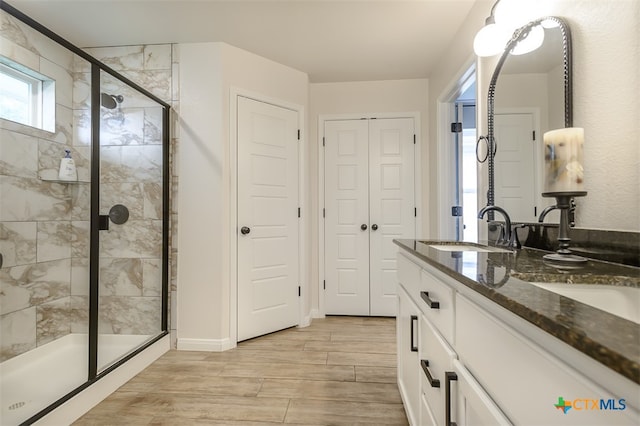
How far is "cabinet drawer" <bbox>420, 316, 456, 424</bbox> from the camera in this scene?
2.70ft

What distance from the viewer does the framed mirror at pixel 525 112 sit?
111 centimetres

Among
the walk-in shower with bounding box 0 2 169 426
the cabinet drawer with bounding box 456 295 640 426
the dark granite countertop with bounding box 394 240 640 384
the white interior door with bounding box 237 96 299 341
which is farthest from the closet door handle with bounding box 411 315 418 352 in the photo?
the walk-in shower with bounding box 0 2 169 426

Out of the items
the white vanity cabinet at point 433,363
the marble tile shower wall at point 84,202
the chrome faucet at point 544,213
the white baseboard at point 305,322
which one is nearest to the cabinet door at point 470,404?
the white vanity cabinet at point 433,363

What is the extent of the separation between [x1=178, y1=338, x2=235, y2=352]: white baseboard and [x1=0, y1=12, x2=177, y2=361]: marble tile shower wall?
0.26 meters

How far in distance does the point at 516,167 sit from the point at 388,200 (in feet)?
5.24

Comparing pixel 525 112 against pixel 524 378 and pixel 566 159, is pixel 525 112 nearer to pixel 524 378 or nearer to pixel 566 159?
pixel 566 159

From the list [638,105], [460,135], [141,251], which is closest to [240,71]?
[141,251]

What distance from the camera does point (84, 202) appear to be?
2.20 metres

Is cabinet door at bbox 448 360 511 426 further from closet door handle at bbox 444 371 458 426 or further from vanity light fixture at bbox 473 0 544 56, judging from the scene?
vanity light fixture at bbox 473 0 544 56

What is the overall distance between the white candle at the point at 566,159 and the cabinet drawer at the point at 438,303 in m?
0.46

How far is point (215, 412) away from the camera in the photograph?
1.52 metres

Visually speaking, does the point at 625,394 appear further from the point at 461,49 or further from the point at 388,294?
the point at 388,294

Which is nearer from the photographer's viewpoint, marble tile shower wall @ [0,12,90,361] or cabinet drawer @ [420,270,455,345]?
cabinet drawer @ [420,270,455,345]

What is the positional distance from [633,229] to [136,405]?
7.60 ft
